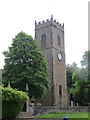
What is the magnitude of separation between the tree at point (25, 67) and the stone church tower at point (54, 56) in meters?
9.14

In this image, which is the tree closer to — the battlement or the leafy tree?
the battlement

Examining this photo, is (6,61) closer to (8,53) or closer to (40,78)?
(8,53)

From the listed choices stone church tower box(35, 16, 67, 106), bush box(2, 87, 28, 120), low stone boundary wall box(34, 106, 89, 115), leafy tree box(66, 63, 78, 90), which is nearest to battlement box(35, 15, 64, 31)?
stone church tower box(35, 16, 67, 106)

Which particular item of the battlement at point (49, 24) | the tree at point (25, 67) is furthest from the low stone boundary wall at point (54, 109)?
the battlement at point (49, 24)

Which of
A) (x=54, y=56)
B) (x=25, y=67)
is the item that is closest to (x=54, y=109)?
(x=25, y=67)

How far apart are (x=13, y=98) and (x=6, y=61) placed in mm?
18815

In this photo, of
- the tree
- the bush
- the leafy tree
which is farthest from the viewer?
the leafy tree

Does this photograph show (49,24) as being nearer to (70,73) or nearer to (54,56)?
(54,56)

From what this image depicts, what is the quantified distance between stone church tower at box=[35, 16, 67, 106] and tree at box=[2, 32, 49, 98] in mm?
9135

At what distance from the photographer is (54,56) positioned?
49156 mm

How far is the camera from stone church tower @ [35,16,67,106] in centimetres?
4728

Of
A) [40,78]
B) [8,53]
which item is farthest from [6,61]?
[40,78]

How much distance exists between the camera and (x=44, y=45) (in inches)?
2000

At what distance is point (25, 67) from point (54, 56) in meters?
14.1
